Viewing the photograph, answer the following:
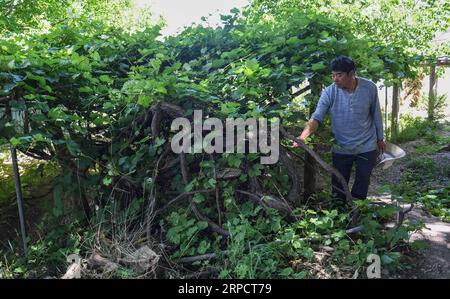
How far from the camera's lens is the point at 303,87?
435 cm

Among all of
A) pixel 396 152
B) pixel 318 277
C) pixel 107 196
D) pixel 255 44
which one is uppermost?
pixel 255 44

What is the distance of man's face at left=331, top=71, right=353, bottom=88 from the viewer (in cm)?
366

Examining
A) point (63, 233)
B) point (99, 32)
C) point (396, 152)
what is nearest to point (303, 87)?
point (396, 152)

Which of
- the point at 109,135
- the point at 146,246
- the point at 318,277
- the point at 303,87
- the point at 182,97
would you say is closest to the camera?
the point at 318,277

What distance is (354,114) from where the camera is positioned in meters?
3.88

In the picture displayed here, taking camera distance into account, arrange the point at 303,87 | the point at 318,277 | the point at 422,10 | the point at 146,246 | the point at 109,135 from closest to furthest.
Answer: the point at 318,277, the point at 146,246, the point at 109,135, the point at 303,87, the point at 422,10

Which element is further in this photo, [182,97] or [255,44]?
[255,44]

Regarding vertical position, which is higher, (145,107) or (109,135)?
(145,107)

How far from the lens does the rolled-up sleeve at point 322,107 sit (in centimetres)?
388

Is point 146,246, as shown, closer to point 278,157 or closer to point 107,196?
point 107,196

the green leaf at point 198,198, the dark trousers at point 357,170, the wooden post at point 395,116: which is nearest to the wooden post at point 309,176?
the dark trousers at point 357,170

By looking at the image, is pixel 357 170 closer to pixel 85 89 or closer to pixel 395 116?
pixel 85 89

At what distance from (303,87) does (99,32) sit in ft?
7.72

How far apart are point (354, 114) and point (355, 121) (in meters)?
0.07
